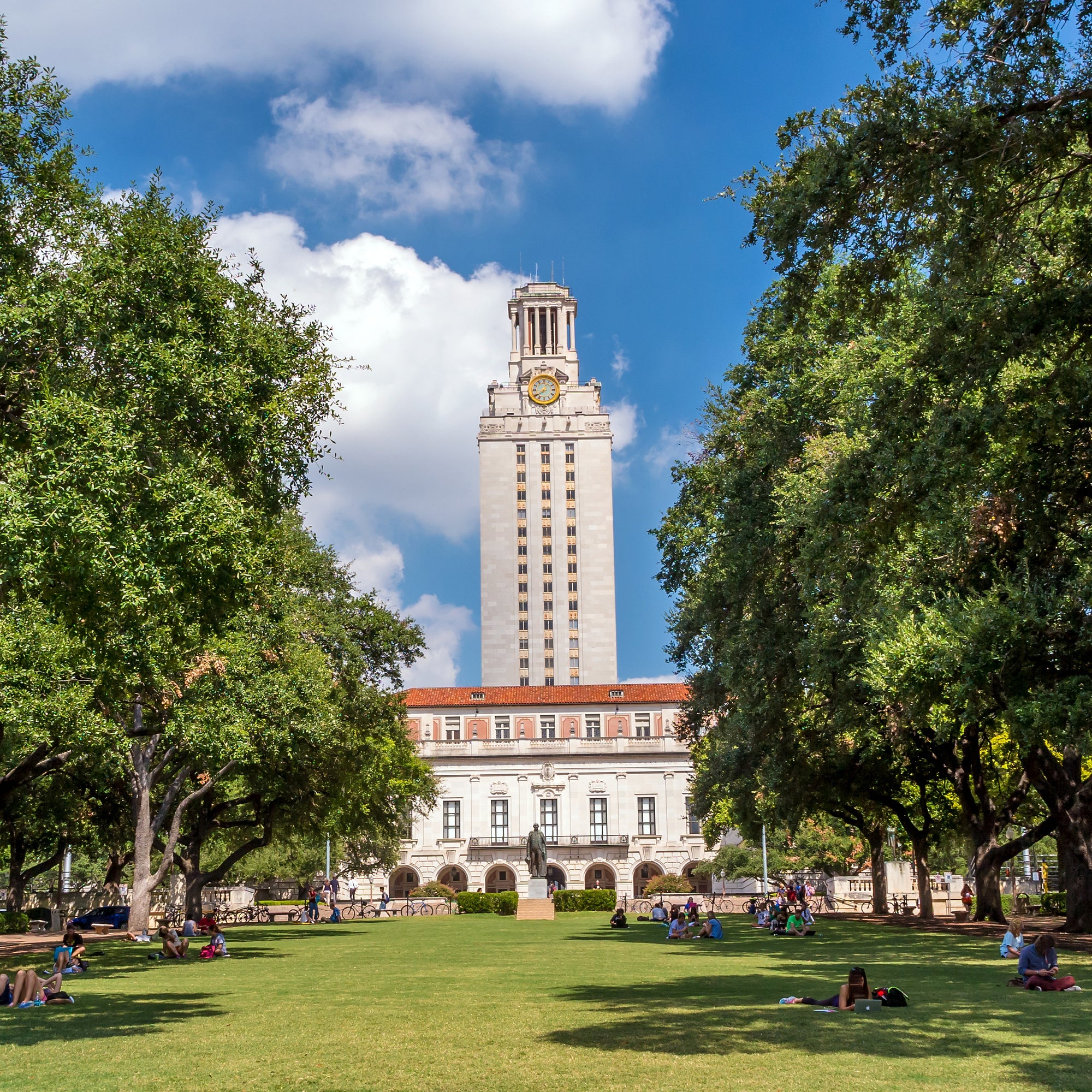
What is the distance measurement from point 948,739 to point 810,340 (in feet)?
37.7

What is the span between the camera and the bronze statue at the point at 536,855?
53.8 meters

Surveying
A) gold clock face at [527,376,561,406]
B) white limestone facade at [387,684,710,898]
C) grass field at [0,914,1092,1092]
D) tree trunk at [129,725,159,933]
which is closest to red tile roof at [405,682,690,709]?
white limestone facade at [387,684,710,898]

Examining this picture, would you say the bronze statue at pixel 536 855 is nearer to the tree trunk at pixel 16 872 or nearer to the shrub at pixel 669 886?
the tree trunk at pixel 16 872

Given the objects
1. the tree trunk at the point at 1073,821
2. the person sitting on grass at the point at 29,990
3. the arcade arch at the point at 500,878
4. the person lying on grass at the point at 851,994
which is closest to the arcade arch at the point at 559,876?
the arcade arch at the point at 500,878

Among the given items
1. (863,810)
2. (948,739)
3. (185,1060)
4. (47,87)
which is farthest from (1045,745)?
(47,87)

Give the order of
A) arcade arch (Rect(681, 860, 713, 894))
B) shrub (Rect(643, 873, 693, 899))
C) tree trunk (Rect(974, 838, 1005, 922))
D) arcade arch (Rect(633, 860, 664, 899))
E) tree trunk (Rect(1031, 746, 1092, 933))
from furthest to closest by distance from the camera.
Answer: arcade arch (Rect(633, 860, 664, 899)) < arcade arch (Rect(681, 860, 713, 894)) < shrub (Rect(643, 873, 693, 899)) < tree trunk (Rect(974, 838, 1005, 922)) < tree trunk (Rect(1031, 746, 1092, 933))

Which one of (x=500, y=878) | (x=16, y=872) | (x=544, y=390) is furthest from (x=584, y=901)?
(x=544, y=390)

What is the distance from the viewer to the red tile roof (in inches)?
3807

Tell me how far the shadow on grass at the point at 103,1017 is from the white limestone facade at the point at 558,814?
76.2 m

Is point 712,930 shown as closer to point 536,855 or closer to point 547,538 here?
point 536,855

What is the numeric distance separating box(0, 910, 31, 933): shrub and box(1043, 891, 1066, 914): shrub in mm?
37907

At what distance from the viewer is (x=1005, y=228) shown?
12.8 m

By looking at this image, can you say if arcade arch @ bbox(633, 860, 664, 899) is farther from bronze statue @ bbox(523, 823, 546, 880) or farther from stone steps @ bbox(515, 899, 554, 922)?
stone steps @ bbox(515, 899, 554, 922)

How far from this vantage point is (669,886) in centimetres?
8219
